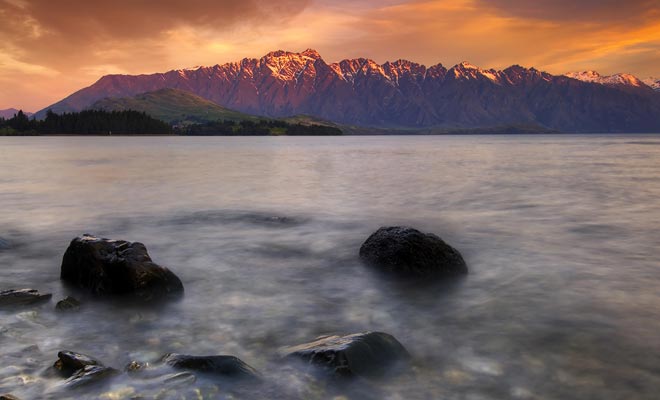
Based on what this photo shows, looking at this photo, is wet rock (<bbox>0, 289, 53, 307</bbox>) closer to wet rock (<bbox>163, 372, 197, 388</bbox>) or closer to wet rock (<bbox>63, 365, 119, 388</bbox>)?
wet rock (<bbox>63, 365, 119, 388</bbox>)

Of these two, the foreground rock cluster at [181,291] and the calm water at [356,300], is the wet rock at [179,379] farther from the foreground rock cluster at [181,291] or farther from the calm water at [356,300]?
the calm water at [356,300]

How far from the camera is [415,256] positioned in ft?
42.8

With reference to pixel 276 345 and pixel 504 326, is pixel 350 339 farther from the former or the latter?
pixel 504 326

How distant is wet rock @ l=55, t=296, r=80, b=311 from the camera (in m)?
10.1

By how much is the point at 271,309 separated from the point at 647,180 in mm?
40800

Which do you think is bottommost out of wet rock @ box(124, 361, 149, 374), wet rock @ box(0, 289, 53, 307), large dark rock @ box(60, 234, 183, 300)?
wet rock @ box(124, 361, 149, 374)

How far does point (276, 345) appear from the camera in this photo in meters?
8.79

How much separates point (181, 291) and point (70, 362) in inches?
169

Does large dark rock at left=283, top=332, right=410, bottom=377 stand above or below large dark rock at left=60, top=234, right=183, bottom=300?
below

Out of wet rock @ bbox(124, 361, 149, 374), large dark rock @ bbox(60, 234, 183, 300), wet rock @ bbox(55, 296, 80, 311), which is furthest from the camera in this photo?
large dark rock @ bbox(60, 234, 183, 300)

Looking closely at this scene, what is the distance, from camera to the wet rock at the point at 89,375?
22.7 feet

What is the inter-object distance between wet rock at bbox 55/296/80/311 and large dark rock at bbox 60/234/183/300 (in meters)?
0.72

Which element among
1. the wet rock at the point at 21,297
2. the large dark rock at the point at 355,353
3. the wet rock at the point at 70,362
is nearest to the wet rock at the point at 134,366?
the wet rock at the point at 70,362

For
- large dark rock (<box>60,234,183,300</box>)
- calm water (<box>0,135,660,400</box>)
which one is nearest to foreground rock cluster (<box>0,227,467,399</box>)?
large dark rock (<box>60,234,183,300</box>)
